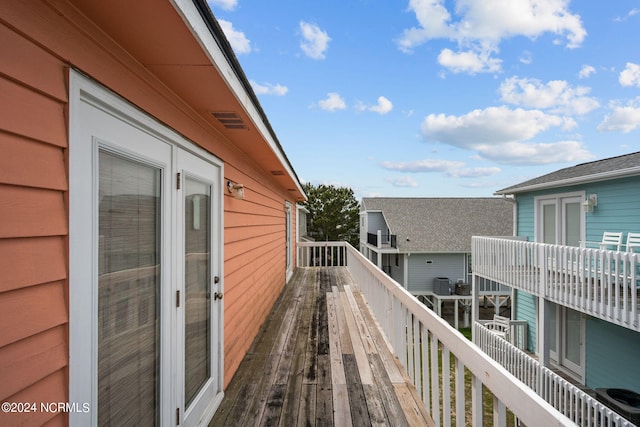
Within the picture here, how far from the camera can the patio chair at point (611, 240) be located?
5.92 meters

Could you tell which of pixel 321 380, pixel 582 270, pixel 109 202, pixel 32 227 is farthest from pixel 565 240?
pixel 32 227

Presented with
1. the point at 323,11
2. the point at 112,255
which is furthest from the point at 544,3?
the point at 112,255

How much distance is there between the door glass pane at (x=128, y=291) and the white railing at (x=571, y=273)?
5721 millimetres

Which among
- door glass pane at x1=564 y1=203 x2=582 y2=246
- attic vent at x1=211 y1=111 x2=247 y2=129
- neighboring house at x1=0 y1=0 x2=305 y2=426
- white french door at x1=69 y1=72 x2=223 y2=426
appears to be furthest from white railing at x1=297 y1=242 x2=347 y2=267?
neighboring house at x1=0 y1=0 x2=305 y2=426

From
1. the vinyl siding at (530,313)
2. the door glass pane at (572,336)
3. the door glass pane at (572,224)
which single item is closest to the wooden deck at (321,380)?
the door glass pane at (572,224)

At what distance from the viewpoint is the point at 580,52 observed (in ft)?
34.3

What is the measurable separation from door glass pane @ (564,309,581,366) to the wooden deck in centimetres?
629

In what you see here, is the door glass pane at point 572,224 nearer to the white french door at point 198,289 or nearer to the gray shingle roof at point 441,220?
the gray shingle roof at point 441,220

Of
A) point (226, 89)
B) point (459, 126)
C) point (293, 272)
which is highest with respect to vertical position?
point (459, 126)

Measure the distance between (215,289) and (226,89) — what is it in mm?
1576

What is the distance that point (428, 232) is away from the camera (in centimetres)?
1561

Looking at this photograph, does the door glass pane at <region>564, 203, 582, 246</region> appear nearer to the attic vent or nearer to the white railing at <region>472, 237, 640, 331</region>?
the white railing at <region>472, 237, 640, 331</region>

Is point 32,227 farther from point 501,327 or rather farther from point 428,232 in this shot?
point 428,232

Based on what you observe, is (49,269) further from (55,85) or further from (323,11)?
(323,11)
